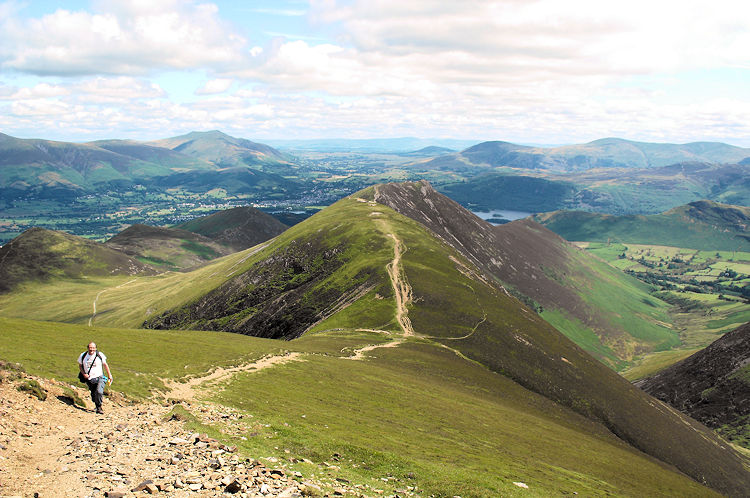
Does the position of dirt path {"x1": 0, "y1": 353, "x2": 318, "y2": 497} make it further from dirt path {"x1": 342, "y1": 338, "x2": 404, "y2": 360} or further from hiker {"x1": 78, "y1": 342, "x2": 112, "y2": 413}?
dirt path {"x1": 342, "y1": 338, "x2": 404, "y2": 360}

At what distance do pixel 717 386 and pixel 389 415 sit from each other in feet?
550

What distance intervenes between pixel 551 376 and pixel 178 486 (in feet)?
308

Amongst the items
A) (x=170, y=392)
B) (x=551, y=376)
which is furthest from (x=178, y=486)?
(x=551, y=376)

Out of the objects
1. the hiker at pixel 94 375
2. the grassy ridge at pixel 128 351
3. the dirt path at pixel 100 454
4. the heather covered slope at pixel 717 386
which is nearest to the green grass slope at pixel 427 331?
the dirt path at pixel 100 454

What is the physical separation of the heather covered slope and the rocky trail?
161 m

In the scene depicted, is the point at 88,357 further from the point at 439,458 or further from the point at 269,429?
the point at 439,458

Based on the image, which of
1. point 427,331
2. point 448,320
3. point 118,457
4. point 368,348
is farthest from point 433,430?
point 448,320

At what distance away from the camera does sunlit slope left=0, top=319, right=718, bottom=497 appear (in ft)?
110

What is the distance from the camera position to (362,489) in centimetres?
2642

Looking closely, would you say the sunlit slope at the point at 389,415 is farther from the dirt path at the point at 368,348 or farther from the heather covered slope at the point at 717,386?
the heather covered slope at the point at 717,386

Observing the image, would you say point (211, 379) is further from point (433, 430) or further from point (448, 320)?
point (448, 320)

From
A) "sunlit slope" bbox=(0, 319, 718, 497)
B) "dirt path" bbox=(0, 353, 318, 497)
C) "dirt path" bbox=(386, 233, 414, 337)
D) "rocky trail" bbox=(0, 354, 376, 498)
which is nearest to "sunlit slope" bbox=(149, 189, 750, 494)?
"dirt path" bbox=(386, 233, 414, 337)

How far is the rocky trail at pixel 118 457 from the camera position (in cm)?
2131

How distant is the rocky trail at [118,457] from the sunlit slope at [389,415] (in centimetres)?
317
